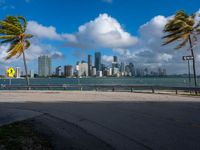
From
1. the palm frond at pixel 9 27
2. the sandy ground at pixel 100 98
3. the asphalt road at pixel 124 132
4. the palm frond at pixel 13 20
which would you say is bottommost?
the sandy ground at pixel 100 98

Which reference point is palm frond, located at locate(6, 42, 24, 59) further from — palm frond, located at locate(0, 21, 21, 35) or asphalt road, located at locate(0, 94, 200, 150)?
asphalt road, located at locate(0, 94, 200, 150)

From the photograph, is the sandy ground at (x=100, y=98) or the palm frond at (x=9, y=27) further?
the palm frond at (x=9, y=27)

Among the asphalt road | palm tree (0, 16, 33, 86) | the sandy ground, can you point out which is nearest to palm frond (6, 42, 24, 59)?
palm tree (0, 16, 33, 86)

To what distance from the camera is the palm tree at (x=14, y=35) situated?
116ft

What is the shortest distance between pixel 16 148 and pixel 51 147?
830 millimetres

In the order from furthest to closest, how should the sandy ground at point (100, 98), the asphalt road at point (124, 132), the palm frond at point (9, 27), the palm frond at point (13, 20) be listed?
the palm frond at point (13, 20)
the palm frond at point (9, 27)
the sandy ground at point (100, 98)
the asphalt road at point (124, 132)

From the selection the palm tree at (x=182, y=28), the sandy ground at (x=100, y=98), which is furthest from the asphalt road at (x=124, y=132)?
the palm tree at (x=182, y=28)

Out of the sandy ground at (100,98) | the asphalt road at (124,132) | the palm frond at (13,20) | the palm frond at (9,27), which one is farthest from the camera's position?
the palm frond at (13,20)

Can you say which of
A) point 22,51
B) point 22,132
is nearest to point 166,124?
point 22,132

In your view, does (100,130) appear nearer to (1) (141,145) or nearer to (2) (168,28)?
(1) (141,145)

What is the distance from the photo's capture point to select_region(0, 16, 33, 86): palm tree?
35.4 m

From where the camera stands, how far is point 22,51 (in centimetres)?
3638

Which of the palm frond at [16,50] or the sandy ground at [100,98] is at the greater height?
the palm frond at [16,50]

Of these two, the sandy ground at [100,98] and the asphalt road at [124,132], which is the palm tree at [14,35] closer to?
the sandy ground at [100,98]
